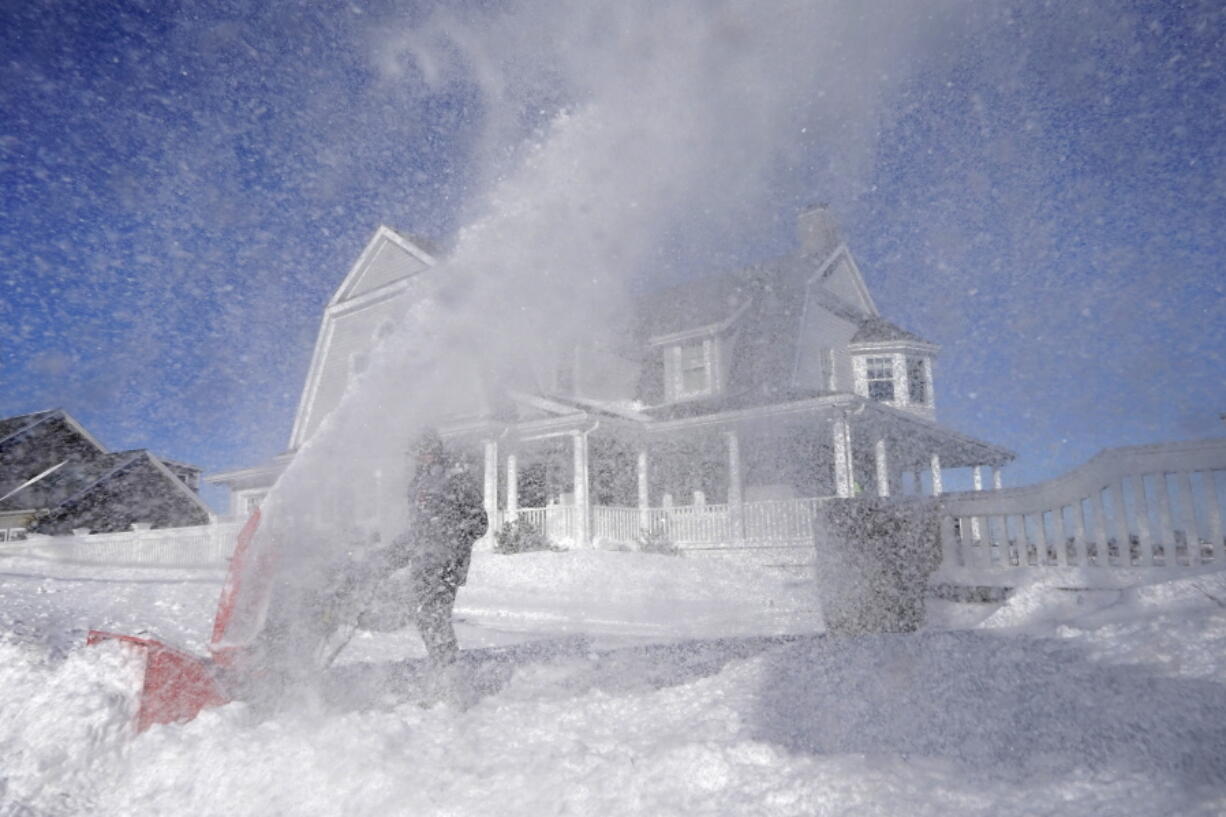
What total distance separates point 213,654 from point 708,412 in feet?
46.8

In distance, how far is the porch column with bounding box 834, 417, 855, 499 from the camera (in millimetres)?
15531

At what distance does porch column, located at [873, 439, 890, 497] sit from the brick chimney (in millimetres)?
8111

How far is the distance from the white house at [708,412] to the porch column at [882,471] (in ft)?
0.17

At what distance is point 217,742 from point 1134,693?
3918mm

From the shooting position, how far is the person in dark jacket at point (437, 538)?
4195 millimetres

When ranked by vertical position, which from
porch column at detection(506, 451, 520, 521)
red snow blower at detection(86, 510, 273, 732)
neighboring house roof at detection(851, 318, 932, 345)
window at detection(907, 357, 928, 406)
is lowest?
red snow blower at detection(86, 510, 273, 732)

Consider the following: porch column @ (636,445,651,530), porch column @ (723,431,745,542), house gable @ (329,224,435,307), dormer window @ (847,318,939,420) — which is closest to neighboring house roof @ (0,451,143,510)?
house gable @ (329,224,435,307)

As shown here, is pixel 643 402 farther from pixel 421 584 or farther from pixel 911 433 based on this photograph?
pixel 421 584

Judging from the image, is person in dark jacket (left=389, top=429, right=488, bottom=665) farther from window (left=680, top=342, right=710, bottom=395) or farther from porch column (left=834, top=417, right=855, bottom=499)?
window (left=680, top=342, right=710, bottom=395)

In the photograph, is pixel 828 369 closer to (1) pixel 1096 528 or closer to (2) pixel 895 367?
(2) pixel 895 367

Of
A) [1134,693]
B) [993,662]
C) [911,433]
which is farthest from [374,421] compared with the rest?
[911,433]

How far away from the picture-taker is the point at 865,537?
5.11 meters

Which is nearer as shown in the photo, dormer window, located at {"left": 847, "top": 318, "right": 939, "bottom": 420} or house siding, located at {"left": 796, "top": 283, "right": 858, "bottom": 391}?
house siding, located at {"left": 796, "top": 283, "right": 858, "bottom": 391}

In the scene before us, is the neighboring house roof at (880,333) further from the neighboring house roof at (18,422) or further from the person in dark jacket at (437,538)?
the neighboring house roof at (18,422)
